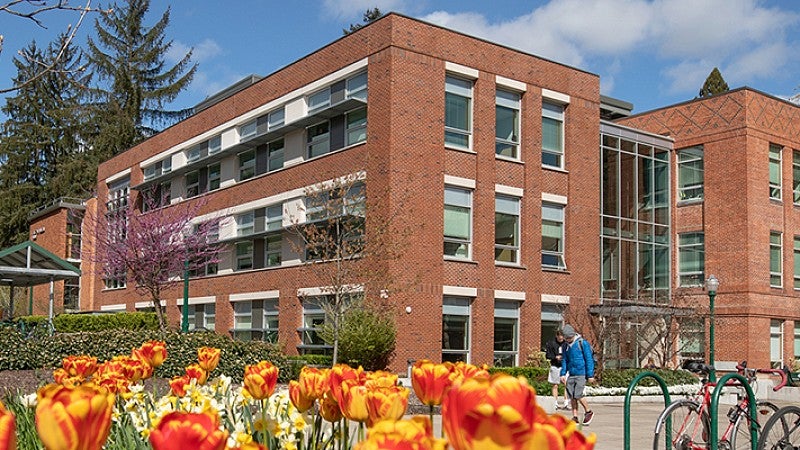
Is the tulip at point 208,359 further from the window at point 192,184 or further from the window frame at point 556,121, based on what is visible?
the window at point 192,184

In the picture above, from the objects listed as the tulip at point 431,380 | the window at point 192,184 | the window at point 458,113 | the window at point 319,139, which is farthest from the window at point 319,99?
the tulip at point 431,380

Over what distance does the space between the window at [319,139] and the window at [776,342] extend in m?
17.8

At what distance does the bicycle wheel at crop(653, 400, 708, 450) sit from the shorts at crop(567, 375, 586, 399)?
6053mm

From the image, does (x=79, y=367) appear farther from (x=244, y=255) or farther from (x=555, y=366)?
(x=244, y=255)

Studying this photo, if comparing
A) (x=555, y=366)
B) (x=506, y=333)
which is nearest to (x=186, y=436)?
(x=555, y=366)

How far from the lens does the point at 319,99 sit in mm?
32031

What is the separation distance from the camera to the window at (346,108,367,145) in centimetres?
2980

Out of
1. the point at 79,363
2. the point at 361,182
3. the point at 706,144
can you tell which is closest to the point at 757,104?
the point at 706,144

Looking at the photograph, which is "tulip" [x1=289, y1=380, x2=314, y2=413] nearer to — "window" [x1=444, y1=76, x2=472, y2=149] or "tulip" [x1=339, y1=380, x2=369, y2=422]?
"tulip" [x1=339, y1=380, x2=369, y2=422]

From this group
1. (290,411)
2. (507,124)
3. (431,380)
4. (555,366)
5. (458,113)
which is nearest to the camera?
(431,380)

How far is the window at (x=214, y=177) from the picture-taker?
39.1m

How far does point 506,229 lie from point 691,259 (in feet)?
33.2

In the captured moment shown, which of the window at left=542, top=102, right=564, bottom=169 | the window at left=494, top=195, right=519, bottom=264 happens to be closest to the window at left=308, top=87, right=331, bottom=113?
the window at left=494, top=195, right=519, bottom=264

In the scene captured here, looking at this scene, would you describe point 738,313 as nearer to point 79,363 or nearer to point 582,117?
point 582,117
